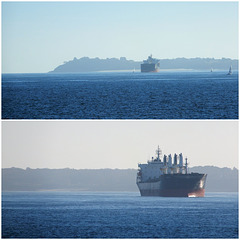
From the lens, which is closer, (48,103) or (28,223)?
(28,223)

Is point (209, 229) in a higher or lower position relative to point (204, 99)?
lower

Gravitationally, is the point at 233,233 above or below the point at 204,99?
below

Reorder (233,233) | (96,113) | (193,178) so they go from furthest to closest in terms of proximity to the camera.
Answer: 1. (193,178)
2. (96,113)
3. (233,233)

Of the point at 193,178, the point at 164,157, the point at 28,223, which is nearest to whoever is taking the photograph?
the point at 28,223

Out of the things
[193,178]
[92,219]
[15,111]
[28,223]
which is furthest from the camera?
[193,178]

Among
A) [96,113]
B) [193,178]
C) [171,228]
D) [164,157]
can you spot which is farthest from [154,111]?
[164,157]

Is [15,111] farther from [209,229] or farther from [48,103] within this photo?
[209,229]

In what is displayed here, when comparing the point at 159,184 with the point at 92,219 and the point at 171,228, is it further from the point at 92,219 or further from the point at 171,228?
the point at 171,228

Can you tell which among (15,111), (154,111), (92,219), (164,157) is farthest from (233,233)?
(164,157)

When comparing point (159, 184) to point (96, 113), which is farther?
point (159, 184)
